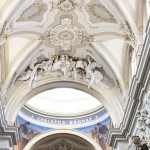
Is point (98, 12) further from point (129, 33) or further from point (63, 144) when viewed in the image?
point (63, 144)

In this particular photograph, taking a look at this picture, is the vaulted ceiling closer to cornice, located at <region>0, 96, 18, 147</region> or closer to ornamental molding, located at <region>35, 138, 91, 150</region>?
cornice, located at <region>0, 96, 18, 147</region>

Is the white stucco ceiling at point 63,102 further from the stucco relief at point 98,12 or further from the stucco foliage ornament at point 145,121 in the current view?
the stucco foliage ornament at point 145,121

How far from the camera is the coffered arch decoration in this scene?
882 inches

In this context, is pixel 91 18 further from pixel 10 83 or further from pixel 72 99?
pixel 72 99

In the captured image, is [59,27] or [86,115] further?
[86,115]

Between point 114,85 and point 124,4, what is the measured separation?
4.30 m

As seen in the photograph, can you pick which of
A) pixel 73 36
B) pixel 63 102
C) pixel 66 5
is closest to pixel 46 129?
pixel 63 102

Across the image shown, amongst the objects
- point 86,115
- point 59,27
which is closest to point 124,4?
point 59,27

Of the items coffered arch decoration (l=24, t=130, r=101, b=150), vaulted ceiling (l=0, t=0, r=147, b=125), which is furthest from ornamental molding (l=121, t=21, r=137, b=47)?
coffered arch decoration (l=24, t=130, r=101, b=150)

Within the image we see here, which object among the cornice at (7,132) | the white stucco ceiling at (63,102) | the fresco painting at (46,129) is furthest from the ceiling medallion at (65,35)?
the white stucco ceiling at (63,102)

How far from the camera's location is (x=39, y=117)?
22969 millimetres

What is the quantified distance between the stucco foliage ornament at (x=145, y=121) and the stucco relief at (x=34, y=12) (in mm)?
4543

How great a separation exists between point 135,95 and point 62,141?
42.0 feet

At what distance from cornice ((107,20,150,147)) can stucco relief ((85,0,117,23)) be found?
100 inches
